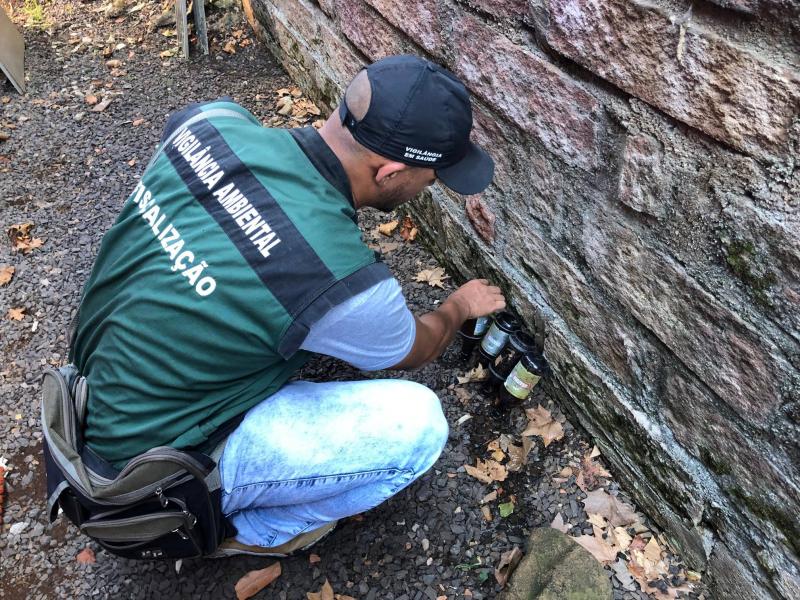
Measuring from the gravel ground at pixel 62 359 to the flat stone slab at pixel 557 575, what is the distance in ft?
0.50

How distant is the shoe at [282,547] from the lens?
102 inches

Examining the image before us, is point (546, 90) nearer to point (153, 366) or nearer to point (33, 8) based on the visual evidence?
point (153, 366)

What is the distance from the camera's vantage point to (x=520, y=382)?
290 cm

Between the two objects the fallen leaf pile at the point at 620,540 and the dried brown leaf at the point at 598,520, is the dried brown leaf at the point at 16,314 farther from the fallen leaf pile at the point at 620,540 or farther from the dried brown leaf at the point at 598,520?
the dried brown leaf at the point at 598,520

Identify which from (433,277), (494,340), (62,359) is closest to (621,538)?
(494,340)

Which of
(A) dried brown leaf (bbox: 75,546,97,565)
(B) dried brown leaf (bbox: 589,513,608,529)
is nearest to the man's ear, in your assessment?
(B) dried brown leaf (bbox: 589,513,608,529)

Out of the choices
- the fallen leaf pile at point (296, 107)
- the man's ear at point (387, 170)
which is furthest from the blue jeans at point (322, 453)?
the fallen leaf pile at point (296, 107)

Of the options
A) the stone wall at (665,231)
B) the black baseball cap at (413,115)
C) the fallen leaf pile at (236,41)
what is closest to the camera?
the stone wall at (665,231)

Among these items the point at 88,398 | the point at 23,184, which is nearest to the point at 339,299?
the point at 88,398

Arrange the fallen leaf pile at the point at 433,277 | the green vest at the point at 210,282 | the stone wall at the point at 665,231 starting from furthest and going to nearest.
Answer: the fallen leaf pile at the point at 433,277 < the green vest at the point at 210,282 < the stone wall at the point at 665,231

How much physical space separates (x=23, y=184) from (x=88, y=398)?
332 cm

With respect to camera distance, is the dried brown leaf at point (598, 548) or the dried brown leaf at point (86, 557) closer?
the dried brown leaf at point (598, 548)

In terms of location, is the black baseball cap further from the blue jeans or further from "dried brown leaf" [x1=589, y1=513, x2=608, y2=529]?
"dried brown leaf" [x1=589, y1=513, x2=608, y2=529]

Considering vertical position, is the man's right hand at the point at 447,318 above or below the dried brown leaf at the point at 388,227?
above
